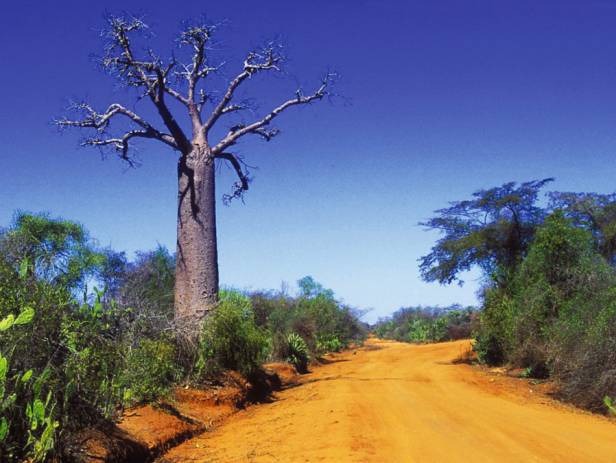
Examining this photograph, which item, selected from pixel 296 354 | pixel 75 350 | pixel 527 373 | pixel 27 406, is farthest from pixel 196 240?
pixel 527 373

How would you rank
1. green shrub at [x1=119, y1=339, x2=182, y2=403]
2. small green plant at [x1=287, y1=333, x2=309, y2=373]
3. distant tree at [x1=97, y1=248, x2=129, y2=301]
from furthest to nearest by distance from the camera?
distant tree at [x1=97, y1=248, x2=129, y2=301] → small green plant at [x1=287, y1=333, x2=309, y2=373] → green shrub at [x1=119, y1=339, x2=182, y2=403]

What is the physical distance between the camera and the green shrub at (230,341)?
9422 millimetres

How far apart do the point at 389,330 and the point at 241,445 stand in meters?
39.2

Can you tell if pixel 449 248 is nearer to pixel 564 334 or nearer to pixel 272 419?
pixel 564 334

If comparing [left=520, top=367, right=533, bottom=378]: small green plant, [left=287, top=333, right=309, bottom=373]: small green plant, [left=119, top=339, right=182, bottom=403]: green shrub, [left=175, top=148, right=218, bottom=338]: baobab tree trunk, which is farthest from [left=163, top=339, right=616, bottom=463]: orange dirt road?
[left=287, top=333, right=309, bottom=373]: small green plant

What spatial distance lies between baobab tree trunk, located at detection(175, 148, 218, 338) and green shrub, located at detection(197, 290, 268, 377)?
0.52 meters

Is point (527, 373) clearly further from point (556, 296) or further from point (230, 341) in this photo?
point (230, 341)

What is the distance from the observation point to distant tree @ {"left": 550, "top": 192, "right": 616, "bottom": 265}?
18578mm

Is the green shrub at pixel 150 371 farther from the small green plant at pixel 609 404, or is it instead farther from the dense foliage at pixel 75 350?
the small green plant at pixel 609 404

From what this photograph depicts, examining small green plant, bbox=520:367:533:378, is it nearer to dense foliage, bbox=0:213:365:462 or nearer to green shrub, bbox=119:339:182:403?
dense foliage, bbox=0:213:365:462

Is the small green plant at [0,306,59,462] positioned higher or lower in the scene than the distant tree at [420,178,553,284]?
lower

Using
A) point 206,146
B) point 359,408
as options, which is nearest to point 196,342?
point 359,408

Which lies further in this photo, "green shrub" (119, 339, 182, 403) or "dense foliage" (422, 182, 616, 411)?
"dense foliage" (422, 182, 616, 411)

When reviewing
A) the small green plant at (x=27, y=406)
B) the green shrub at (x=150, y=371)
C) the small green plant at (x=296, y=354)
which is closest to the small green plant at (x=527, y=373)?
the small green plant at (x=296, y=354)
